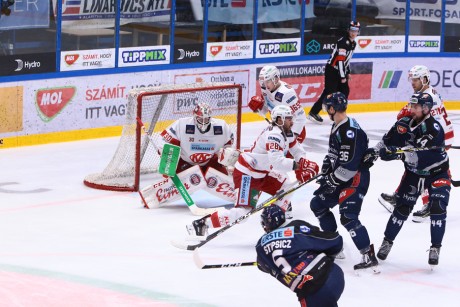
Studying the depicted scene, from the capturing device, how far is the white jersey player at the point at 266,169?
9742mm

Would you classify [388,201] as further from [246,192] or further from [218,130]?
[246,192]

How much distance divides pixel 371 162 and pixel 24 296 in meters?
2.74

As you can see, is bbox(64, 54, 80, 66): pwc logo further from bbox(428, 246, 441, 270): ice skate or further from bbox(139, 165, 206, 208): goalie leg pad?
bbox(428, 246, 441, 270): ice skate

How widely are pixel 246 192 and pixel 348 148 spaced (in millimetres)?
1403

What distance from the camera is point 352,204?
351 inches

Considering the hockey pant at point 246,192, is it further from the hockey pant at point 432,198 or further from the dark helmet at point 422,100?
the dark helmet at point 422,100

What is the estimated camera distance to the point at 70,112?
1404 centimetres

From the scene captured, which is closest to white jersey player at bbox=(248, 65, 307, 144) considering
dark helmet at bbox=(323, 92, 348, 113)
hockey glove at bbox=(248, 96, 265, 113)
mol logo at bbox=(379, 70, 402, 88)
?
hockey glove at bbox=(248, 96, 265, 113)

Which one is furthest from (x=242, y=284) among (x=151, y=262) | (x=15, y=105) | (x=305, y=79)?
(x=305, y=79)

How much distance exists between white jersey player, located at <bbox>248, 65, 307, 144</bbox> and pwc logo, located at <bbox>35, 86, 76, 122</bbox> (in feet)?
9.81

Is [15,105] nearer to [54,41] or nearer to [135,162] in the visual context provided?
[54,41]

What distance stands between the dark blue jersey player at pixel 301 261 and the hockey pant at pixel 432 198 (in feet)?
7.36

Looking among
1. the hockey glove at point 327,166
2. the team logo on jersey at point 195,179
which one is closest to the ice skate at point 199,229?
the team logo on jersey at point 195,179

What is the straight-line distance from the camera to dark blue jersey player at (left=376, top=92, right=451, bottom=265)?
9.08 meters
